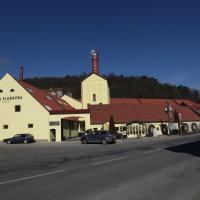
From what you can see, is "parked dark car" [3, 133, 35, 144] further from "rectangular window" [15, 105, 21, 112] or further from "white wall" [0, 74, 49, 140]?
"rectangular window" [15, 105, 21, 112]

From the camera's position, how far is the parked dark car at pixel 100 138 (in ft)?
143

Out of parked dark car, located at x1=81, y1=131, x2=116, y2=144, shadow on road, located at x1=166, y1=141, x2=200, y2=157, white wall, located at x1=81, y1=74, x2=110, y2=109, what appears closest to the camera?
shadow on road, located at x1=166, y1=141, x2=200, y2=157

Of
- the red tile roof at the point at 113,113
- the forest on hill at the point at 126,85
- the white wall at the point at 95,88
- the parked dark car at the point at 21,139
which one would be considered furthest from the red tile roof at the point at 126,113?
the forest on hill at the point at 126,85

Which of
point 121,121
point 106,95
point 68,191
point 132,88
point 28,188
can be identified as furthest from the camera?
point 132,88

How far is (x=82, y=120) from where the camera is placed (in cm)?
6481

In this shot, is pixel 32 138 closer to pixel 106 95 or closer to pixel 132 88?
pixel 106 95

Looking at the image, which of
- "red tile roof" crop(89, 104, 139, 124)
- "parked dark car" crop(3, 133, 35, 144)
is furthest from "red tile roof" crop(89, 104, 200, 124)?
"parked dark car" crop(3, 133, 35, 144)

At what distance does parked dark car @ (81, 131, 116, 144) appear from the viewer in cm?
4362

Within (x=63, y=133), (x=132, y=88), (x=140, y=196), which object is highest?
(x=132, y=88)

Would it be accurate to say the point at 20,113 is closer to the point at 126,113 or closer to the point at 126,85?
the point at 126,113

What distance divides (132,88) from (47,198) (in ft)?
448

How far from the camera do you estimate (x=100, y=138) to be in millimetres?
44250

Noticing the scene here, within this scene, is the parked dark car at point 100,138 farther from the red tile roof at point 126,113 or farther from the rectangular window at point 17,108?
the rectangular window at point 17,108

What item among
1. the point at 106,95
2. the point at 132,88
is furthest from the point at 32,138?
the point at 132,88
